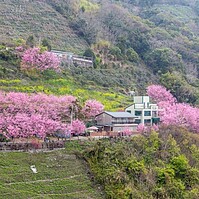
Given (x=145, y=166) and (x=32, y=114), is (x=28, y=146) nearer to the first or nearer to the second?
(x=32, y=114)

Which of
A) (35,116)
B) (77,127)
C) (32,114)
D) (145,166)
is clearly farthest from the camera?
(77,127)

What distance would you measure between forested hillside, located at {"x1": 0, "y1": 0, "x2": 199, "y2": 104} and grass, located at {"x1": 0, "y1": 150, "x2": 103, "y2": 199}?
22365 mm

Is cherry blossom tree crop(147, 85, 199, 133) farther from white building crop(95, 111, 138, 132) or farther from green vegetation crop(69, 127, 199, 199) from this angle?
green vegetation crop(69, 127, 199, 199)

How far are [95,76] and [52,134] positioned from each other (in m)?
21.2

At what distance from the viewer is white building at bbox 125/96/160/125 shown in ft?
155

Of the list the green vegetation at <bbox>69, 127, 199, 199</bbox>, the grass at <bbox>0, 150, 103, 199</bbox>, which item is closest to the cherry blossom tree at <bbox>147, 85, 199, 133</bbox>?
the green vegetation at <bbox>69, 127, 199, 199</bbox>

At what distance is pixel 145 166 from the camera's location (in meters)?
34.2

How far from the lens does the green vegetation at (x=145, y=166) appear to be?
103 ft

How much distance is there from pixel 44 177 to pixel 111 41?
46.0 m

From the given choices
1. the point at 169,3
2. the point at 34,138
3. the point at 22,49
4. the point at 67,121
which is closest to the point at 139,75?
the point at 22,49

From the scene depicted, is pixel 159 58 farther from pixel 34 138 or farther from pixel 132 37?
pixel 34 138

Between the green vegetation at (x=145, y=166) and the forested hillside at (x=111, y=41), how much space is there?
19050 mm

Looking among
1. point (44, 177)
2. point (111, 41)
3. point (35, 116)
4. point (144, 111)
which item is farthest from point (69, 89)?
point (111, 41)

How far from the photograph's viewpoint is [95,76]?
5622 cm
